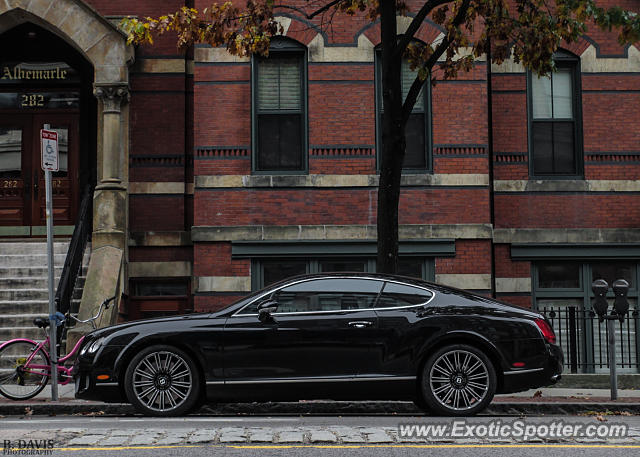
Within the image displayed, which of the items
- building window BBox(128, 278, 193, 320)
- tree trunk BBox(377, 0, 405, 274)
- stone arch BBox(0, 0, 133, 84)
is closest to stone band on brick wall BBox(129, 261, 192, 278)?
building window BBox(128, 278, 193, 320)

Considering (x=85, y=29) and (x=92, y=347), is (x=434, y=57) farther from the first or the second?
(x=85, y=29)

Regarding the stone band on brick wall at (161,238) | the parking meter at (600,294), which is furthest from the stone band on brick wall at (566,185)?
the stone band on brick wall at (161,238)

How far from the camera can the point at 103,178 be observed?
53.4ft

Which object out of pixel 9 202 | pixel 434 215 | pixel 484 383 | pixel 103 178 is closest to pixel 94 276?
pixel 103 178

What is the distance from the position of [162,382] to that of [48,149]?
3.77 m

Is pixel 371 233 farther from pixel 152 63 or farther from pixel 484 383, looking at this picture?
pixel 484 383

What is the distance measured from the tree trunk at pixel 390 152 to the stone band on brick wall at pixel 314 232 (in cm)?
352

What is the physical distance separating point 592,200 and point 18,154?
33.8 ft

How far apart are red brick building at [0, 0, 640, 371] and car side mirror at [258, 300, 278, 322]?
5.90 m

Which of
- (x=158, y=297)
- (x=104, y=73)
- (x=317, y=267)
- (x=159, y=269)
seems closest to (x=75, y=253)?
(x=159, y=269)

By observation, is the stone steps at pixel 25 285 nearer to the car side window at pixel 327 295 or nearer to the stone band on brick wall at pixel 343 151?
the stone band on brick wall at pixel 343 151

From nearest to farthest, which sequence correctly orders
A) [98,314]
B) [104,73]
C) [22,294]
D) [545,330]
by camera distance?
[545,330], [98,314], [22,294], [104,73]

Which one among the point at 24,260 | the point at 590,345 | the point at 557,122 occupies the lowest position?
the point at 590,345

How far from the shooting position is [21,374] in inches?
457
